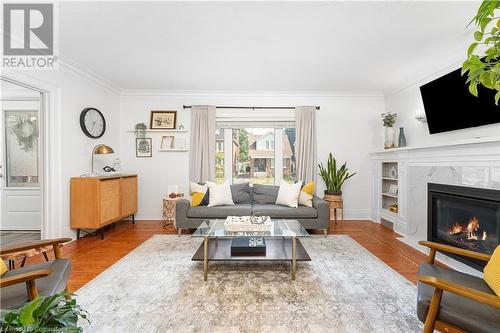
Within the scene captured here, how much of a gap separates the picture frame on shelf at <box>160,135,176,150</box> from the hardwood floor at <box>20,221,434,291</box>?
5.05ft

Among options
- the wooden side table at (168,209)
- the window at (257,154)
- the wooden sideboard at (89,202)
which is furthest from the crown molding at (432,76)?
the wooden sideboard at (89,202)

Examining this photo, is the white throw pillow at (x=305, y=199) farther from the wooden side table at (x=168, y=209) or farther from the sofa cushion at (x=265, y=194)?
the wooden side table at (x=168, y=209)

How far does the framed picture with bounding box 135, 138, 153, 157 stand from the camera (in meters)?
4.96

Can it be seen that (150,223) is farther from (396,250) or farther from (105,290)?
(396,250)

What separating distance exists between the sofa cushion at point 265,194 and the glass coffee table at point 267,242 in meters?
1.24

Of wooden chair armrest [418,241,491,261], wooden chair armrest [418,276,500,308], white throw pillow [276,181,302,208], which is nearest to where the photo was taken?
wooden chair armrest [418,276,500,308]

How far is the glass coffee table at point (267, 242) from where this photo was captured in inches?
98.6

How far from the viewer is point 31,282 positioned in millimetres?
1396

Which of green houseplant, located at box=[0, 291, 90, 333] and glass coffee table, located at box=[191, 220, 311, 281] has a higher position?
green houseplant, located at box=[0, 291, 90, 333]

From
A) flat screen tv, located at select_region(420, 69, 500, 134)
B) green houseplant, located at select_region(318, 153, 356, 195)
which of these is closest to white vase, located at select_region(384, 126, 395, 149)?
green houseplant, located at select_region(318, 153, 356, 195)

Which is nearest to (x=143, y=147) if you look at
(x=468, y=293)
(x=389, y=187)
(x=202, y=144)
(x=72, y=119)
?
(x=202, y=144)

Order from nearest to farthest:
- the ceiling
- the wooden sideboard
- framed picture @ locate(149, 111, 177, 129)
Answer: the ceiling, the wooden sideboard, framed picture @ locate(149, 111, 177, 129)

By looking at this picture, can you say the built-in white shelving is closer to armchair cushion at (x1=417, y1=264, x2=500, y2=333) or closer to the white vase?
the white vase

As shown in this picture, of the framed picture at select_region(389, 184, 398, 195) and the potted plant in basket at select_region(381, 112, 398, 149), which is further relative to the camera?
the potted plant in basket at select_region(381, 112, 398, 149)
